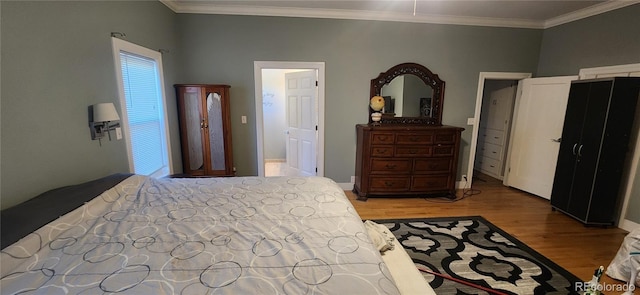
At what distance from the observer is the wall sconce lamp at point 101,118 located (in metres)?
1.91

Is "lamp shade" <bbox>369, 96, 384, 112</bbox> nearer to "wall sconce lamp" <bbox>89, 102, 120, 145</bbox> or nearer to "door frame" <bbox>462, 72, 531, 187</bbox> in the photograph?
"door frame" <bbox>462, 72, 531, 187</bbox>

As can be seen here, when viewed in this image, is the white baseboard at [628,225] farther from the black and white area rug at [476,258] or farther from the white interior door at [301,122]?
the white interior door at [301,122]

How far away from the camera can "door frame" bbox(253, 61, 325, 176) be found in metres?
3.63

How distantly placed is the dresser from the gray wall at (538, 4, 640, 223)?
1.73 meters

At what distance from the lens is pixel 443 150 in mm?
3609

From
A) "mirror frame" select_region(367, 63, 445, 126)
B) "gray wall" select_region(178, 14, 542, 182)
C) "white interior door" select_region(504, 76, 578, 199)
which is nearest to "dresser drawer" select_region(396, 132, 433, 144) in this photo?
"mirror frame" select_region(367, 63, 445, 126)

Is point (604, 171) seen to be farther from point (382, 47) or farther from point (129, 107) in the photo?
point (129, 107)

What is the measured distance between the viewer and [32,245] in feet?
3.79

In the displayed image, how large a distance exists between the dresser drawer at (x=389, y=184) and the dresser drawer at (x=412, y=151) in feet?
1.09

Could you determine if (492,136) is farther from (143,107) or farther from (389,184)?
(143,107)

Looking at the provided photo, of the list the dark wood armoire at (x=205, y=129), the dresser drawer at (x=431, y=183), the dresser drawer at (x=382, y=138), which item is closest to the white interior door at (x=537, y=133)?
the dresser drawer at (x=431, y=183)

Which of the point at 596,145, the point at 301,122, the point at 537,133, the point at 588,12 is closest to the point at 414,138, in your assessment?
the point at 301,122

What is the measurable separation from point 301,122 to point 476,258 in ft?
9.52

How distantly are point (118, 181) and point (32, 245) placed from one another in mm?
792
